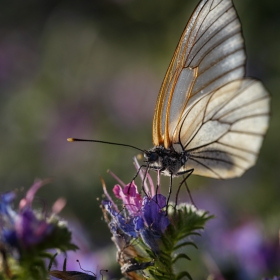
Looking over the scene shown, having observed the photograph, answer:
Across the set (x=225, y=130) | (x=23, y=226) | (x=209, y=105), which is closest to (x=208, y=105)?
(x=209, y=105)

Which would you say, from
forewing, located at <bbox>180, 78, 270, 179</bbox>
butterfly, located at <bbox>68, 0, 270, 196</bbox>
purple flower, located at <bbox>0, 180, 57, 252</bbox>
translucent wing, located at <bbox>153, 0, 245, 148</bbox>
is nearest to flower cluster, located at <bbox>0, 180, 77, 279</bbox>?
purple flower, located at <bbox>0, 180, 57, 252</bbox>

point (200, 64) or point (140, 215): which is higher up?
point (200, 64)

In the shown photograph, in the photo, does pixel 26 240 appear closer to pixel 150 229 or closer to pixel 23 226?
pixel 23 226

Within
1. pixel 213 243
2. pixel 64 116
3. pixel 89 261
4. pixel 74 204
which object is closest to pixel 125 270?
pixel 89 261

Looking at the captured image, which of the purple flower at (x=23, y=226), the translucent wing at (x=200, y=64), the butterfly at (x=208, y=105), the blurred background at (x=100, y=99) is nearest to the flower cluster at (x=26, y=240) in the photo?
the purple flower at (x=23, y=226)

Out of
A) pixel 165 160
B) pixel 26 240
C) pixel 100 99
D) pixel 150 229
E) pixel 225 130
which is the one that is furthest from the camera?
pixel 100 99

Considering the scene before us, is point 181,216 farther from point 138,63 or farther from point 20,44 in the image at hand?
point 20,44
